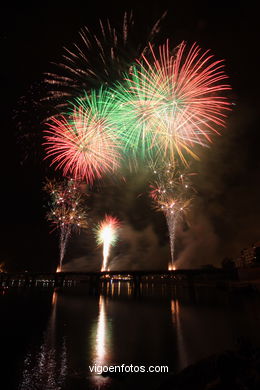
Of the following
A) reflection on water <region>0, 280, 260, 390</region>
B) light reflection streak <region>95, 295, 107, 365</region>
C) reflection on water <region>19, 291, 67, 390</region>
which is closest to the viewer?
reflection on water <region>19, 291, 67, 390</region>

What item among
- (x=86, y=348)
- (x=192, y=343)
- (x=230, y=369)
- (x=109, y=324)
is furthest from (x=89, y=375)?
(x=109, y=324)

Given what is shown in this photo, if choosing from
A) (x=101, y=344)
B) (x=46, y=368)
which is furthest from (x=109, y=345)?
(x=46, y=368)

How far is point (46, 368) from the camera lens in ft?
37.7

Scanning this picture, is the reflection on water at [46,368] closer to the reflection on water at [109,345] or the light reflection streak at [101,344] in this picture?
the reflection on water at [109,345]

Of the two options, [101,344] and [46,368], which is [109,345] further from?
[46,368]

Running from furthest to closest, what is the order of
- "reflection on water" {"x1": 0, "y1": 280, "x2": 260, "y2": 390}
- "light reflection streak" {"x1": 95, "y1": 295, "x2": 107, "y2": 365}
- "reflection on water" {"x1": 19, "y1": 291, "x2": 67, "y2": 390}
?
"light reflection streak" {"x1": 95, "y1": 295, "x2": 107, "y2": 365} → "reflection on water" {"x1": 0, "y1": 280, "x2": 260, "y2": 390} → "reflection on water" {"x1": 19, "y1": 291, "x2": 67, "y2": 390}

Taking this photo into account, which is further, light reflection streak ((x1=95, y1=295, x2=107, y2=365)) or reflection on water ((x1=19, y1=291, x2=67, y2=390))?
light reflection streak ((x1=95, y1=295, x2=107, y2=365))

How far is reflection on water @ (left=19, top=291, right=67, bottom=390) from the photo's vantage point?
32.0ft

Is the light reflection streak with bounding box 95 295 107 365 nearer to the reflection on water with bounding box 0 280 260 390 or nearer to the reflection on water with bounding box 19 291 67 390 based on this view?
the reflection on water with bounding box 0 280 260 390

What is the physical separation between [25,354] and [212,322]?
62.5ft

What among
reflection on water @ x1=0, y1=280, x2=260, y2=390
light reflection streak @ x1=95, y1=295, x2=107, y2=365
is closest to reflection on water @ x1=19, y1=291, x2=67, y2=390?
reflection on water @ x1=0, y1=280, x2=260, y2=390

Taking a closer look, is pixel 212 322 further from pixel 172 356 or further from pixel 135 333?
pixel 172 356

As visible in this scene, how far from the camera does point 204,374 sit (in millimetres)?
7832

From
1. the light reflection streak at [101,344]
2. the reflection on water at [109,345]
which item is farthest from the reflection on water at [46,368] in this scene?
the light reflection streak at [101,344]
